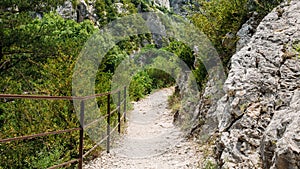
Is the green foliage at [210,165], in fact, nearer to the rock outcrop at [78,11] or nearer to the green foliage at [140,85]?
the green foliage at [140,85]

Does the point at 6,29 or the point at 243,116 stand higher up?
the point at 6,29

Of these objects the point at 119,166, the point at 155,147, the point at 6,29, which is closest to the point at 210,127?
the point at 155,147

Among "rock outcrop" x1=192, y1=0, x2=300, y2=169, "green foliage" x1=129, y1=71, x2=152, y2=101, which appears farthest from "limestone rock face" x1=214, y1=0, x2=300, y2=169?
"green foliage" x1=129, y1=71, x2=152, y2=101

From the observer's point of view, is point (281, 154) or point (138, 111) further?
point (138, 111)

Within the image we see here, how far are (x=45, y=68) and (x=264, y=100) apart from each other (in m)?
3.76

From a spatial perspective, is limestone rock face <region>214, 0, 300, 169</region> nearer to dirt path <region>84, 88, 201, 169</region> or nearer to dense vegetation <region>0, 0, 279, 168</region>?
dirt path <region>84, 88, 201, 169</region>

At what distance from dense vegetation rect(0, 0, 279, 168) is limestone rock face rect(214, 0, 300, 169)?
151 cm

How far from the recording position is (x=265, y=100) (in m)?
3.04

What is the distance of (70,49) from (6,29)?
1.86 meters

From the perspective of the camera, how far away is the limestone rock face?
2.35m

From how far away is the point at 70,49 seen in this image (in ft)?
26.9

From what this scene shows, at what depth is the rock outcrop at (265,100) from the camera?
2.33m

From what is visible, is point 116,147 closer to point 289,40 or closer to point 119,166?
point 119,166

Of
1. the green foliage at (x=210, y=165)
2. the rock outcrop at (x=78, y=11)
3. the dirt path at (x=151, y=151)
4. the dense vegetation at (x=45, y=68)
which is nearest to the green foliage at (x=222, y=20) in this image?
the dense vegetation at (x=45, y=68)
